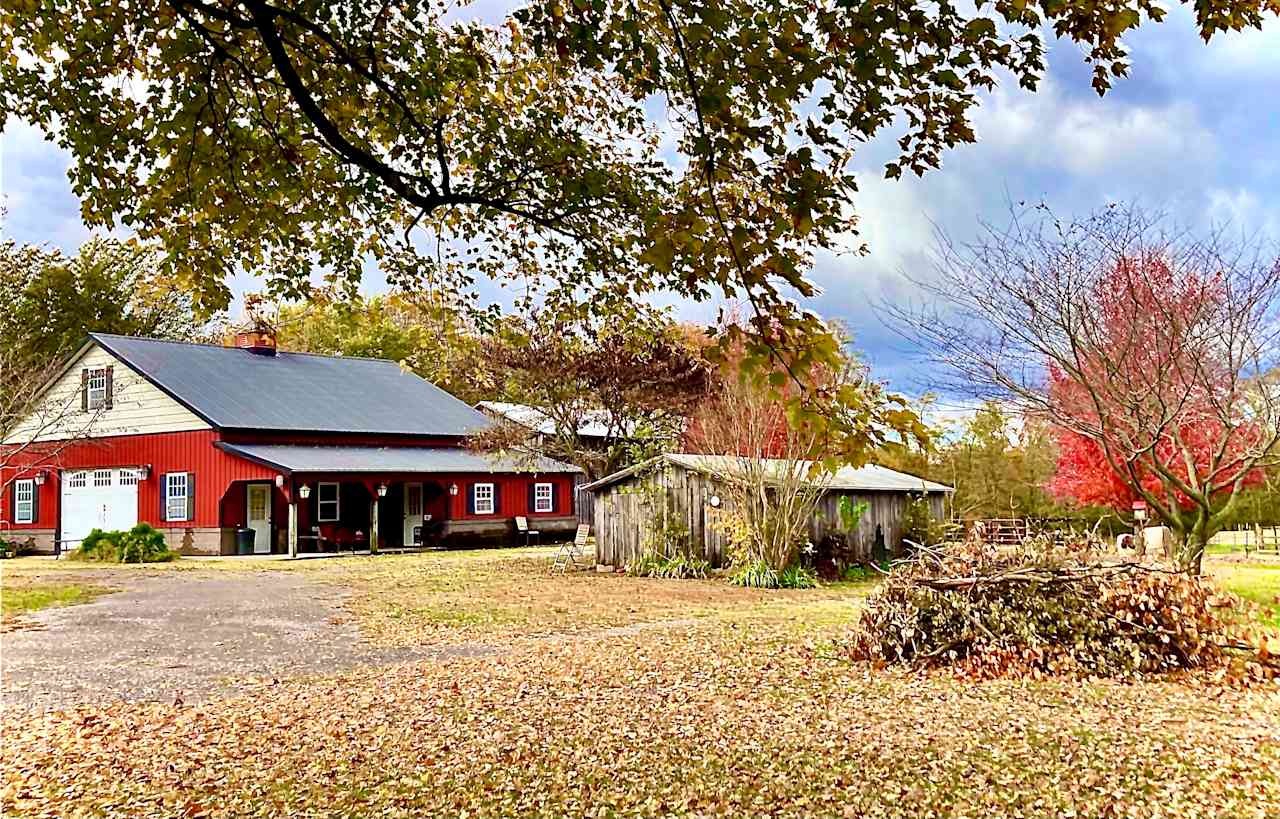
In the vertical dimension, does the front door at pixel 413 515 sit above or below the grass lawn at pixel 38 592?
above

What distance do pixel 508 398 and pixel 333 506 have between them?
5.81 m

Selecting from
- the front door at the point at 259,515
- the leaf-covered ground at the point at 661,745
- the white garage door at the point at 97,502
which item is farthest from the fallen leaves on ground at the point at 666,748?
the white garage door at the point at 97,502

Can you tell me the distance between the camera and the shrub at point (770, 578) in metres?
17.9

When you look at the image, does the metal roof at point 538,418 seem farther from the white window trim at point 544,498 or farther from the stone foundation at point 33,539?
the stone foundation at point 33,539

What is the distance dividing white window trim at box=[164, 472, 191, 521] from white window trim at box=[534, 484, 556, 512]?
10.4 m

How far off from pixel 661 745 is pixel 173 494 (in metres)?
24.8

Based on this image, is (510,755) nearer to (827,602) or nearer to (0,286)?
(827,602)

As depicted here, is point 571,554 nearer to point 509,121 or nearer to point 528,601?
point 528,601

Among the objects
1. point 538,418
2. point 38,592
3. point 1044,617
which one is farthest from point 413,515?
point 1044,617

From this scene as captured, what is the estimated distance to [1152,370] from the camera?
14500 mm

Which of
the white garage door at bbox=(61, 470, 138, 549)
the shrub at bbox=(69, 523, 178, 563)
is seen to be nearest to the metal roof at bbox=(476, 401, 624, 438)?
the shrub at bbox=(69, 523, 178, 563)

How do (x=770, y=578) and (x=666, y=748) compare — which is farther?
(x=770, y=578)

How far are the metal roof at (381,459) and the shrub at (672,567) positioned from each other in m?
8.71

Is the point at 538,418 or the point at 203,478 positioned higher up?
the point at 538,418
